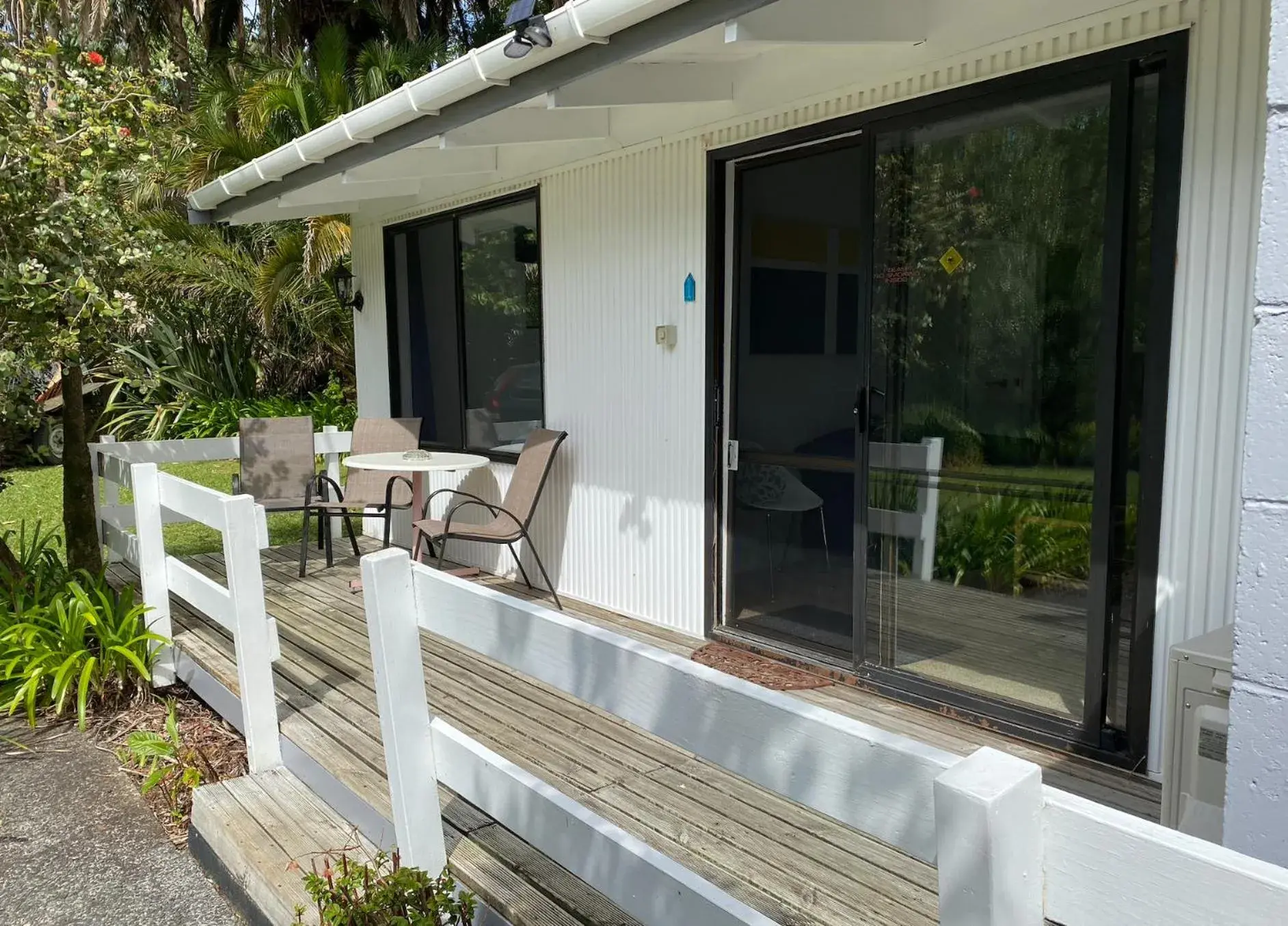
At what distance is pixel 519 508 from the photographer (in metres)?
4.89

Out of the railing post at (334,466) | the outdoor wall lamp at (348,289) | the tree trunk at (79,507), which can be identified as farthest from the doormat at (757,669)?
the outdoor wall lamp at (348,289)

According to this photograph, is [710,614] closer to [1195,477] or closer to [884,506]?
[884,506]

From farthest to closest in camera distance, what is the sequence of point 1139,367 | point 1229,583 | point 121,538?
Result: 1. point 121,538
2. point 1139,367
3. point 1229,583

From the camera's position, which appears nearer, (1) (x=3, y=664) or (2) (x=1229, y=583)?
(2) (x=1229, y=583)

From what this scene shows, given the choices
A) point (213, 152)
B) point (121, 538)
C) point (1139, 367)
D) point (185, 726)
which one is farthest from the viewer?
point (213, 152)

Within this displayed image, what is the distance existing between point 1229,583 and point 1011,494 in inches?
28.3

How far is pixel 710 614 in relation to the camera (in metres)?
4.23

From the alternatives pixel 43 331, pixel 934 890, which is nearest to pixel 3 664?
pixel 43 331

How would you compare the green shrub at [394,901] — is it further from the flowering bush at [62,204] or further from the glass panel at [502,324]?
the glass panel at [502,324]

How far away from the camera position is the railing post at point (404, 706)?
6.28ft

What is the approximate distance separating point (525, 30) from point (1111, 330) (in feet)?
6.88

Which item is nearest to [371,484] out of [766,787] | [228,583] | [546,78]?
[228,583]

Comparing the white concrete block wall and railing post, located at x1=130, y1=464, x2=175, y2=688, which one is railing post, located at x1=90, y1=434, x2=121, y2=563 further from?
the white concrete block wall

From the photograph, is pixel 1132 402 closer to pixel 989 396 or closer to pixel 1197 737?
pixel 989 396
